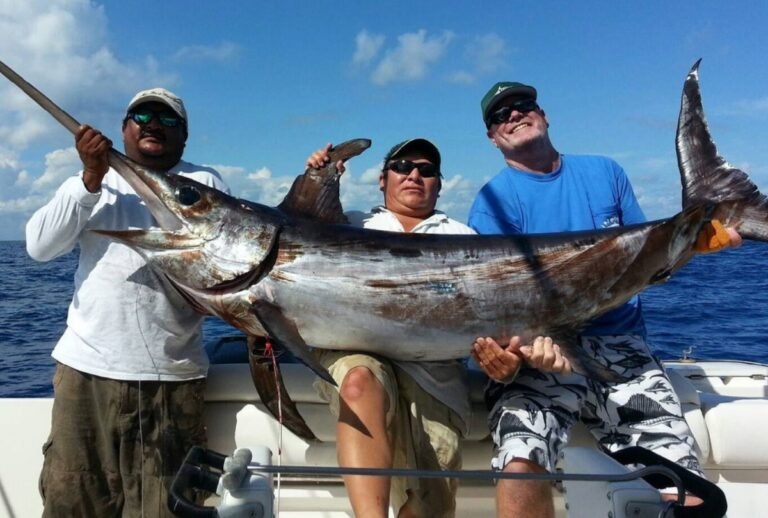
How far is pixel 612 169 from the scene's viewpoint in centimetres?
312

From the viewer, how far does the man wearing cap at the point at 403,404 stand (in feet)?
7.12

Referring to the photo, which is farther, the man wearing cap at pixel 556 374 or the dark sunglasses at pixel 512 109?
the dark sunglasses at pixel 512 109

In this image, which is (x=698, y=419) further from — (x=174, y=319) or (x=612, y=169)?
(x=174, y=319)

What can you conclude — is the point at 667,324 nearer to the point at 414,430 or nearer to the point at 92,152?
the point at 414,430

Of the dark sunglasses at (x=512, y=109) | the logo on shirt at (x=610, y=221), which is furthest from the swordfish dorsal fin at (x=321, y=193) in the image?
the logo on shirt at (x=610, y=221)

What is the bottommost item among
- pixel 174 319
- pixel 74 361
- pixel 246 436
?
pixel 246 436

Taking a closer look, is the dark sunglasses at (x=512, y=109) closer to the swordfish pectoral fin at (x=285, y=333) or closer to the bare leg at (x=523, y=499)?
the swordfish pectoral fin at (x=285, y=333)

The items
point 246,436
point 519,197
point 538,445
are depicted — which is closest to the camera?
point 538,445

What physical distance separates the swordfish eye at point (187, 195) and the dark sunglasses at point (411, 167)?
94cm

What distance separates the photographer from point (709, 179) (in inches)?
112

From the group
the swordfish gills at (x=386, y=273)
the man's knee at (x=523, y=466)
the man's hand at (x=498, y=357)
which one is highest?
the swordfish gills at (x=386, y=273)

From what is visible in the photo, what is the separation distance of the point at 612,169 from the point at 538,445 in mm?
1563

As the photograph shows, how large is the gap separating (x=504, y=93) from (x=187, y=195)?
1.76m

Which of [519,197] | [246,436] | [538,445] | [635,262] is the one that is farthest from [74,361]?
[635,262]
